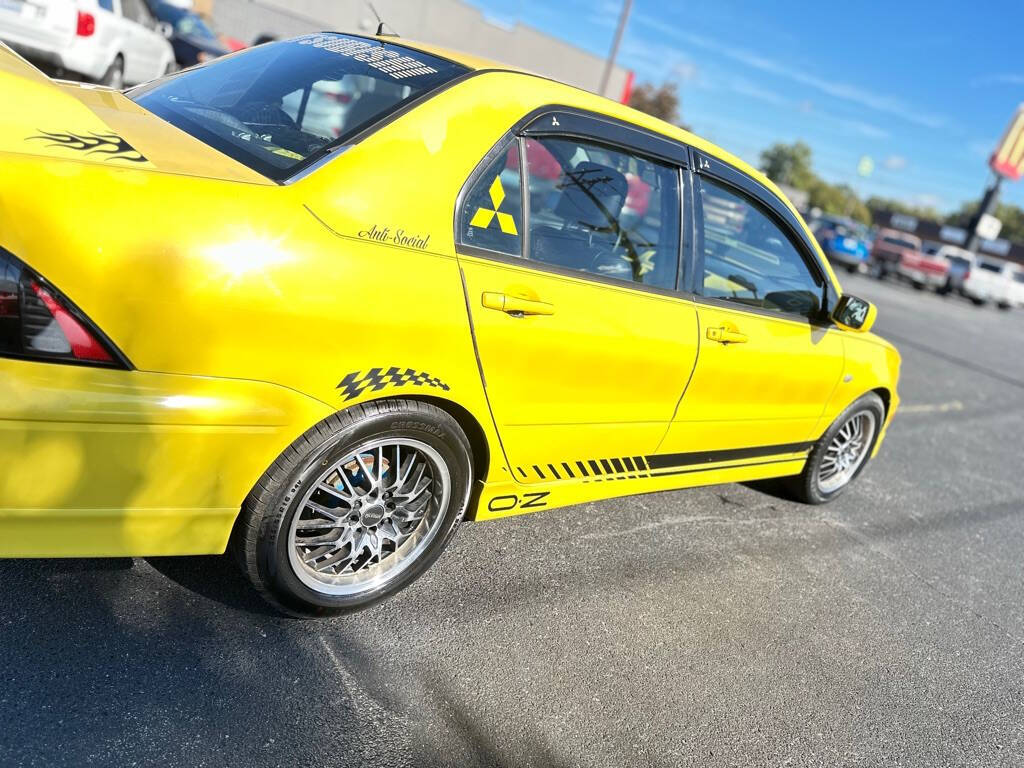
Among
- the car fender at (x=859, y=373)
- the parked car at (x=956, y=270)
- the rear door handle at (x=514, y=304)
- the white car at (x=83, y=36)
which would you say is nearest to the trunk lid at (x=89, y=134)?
the rear door handle at (x=514, y=304)

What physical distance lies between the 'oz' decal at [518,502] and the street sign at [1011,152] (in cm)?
3894

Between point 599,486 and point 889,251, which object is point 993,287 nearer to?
point 889,251

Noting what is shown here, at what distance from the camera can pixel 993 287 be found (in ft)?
84.3

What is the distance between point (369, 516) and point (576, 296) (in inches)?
40.4

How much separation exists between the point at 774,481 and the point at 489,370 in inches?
110

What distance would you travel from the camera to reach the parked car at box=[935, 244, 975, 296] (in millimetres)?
25391

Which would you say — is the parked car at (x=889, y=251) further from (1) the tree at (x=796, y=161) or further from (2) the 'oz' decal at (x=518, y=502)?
(1) the tree at (x=796, y=161)

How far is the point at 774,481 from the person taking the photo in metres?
4.70

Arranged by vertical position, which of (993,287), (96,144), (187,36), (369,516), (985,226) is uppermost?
(985,226)

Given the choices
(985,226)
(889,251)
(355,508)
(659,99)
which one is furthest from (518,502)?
(659,99)

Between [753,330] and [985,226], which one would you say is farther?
[985,226]

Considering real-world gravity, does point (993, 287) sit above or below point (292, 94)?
above

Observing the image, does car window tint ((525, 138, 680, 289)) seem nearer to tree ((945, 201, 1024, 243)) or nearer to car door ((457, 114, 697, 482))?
car door ((457, 114, 697, 482))

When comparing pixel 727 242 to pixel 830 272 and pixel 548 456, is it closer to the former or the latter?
pixel 830 272
